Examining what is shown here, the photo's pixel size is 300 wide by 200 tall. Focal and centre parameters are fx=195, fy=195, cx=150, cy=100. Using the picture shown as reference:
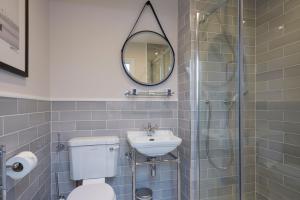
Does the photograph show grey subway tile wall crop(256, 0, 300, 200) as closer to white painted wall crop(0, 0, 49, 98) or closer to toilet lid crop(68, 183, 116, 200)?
toilet lid crop(68, 183, 116, 200)

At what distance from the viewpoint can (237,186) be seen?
1.85 meters

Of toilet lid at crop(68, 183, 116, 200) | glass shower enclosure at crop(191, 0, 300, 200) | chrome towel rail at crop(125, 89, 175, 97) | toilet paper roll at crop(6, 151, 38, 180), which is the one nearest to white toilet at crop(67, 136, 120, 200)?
toilet lid at crop(68, 183, 116, 200)

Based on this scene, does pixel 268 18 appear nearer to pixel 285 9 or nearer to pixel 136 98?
pixel 285 9

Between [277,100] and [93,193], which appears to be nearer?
[93,193]

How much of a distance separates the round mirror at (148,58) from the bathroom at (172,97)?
11 millimetres

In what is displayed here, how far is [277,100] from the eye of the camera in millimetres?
1922

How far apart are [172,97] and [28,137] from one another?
1.40 m

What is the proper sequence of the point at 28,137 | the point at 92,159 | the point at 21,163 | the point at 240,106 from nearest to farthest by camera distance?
the point at 21,163, the point at 28,137, the point at 92,159, the point at 240,106

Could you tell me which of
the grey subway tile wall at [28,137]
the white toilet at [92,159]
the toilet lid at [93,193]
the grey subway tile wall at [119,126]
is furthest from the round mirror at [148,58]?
the toilet lid at [93,193]

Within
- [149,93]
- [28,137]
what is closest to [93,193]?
[28,137]

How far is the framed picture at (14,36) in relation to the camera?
1.00 meters

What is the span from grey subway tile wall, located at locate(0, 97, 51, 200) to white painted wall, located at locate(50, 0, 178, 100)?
13.6 inches

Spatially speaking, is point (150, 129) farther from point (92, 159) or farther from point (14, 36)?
point (14, 36)

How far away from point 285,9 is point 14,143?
8.05ft
